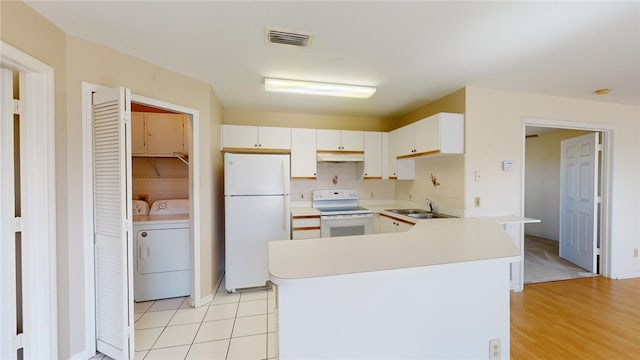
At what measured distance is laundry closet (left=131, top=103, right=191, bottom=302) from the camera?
281 centimetres

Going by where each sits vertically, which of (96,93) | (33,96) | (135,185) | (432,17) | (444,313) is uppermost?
(432,17)

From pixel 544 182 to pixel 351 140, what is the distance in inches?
189

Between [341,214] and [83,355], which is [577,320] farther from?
[83,355]

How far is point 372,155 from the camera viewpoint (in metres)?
4.03

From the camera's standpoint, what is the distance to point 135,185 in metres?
3.45

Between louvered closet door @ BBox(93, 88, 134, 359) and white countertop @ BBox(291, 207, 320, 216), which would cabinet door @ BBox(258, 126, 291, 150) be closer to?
white countertop @ BBox(291, 207, 320, 216)

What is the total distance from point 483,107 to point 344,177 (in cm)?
210

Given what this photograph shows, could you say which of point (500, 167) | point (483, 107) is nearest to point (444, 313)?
point (500, 167)

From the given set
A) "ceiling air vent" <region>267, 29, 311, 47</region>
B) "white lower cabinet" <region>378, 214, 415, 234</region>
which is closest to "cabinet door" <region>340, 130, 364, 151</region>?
"white lower cabinet" <region>378, 214, 415, 234</region>

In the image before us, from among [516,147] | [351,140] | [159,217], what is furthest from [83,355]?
[516,147]

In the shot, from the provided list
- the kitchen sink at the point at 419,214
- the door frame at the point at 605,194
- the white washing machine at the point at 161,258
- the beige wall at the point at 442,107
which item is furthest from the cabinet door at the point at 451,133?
the white washing machine at the point at 161,258

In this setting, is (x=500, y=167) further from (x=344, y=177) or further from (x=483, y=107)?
(x=344, y=177)

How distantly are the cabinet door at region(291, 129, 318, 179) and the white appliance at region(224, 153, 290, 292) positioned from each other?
0.55 meters

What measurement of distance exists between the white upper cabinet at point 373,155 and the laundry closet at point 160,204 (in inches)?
97.1
